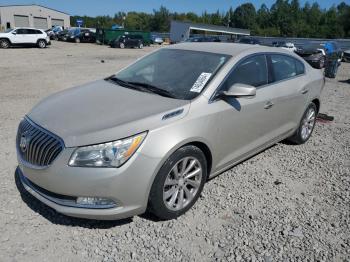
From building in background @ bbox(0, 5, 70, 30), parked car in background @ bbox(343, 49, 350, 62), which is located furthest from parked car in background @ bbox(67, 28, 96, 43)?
building in background @ bbox(0, 5, 70, 30)

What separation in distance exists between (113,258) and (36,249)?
664mm

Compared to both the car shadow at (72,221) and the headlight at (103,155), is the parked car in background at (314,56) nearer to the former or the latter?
the car shadow at (72,221)

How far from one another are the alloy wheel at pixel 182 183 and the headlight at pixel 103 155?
1.72 ft

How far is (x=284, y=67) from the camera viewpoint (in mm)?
4754

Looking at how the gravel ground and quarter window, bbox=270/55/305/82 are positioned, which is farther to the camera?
quarter window, bbox=270/55/305/82

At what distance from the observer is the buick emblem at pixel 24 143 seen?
122 inches

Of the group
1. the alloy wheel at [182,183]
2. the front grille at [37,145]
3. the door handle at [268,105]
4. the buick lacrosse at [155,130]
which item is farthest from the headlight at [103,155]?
the door handle at [268,105]

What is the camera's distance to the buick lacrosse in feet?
9.04

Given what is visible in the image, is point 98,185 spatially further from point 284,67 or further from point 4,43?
point 4,43

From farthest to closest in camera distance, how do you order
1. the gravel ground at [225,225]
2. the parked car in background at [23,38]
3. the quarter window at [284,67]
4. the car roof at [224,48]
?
the parked car in background at [23,38] → the quarter window at [284,67] → the car roof at [224,48] → the gravel ground at [225,225]

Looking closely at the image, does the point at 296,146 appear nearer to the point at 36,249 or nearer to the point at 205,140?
the point at 205,140

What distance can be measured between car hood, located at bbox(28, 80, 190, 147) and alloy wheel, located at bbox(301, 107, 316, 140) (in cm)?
290

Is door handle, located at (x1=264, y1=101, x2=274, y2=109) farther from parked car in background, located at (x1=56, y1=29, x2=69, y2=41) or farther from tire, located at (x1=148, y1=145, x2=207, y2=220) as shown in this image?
parked car in background, located at (x1=56, y1=29, x2=69, y2=41)

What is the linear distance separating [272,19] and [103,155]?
108937 mm
